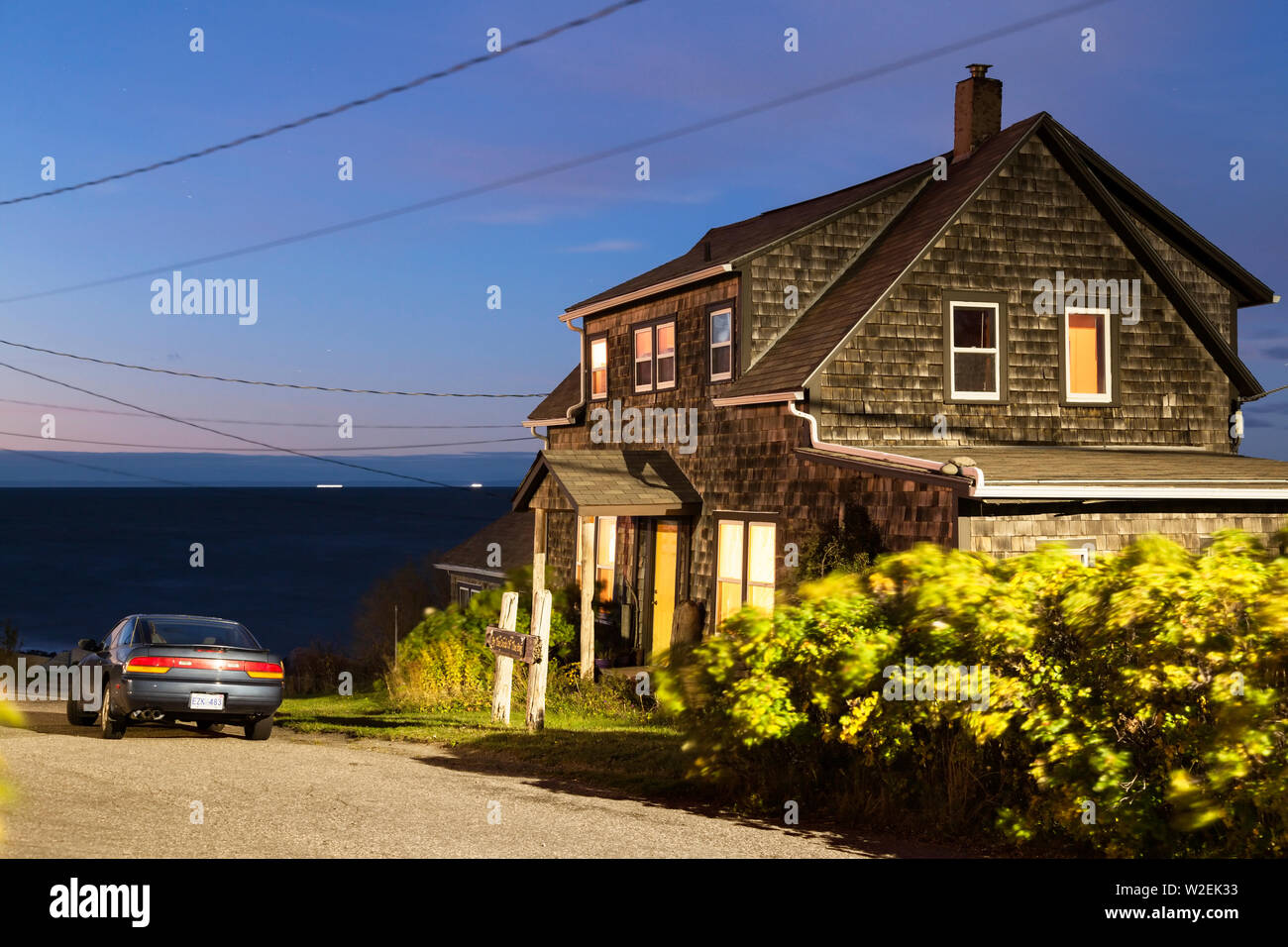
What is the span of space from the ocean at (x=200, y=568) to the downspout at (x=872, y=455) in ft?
132

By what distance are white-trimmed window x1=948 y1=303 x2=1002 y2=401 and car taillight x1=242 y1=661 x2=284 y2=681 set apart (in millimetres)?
10912

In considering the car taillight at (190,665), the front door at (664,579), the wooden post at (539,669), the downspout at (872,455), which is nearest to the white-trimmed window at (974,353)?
the downspout at (872,455)

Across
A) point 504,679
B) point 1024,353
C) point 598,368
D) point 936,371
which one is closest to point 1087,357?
point 1024,353

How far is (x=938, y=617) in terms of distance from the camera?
35.1ft

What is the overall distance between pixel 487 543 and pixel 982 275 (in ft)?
66.0

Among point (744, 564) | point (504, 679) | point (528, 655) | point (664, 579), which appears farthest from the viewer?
point (664, 579)

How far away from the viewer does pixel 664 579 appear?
2316 centimetres

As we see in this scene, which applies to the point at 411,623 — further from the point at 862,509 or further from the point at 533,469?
the point at 862,509

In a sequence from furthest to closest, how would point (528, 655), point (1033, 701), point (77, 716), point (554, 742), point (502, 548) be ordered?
point (502, 548) < point (77, 716) < point (528, 655) < point (554, 742) < point (1033, 701)

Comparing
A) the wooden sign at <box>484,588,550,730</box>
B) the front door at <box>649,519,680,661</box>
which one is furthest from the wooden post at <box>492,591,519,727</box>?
the front door at <box>649,519,680,661</box>

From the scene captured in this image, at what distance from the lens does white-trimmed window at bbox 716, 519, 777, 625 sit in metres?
19.8

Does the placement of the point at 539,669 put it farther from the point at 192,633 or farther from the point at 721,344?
the point at 721,344

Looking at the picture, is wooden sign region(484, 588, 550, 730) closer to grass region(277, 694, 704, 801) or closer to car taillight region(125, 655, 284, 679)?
grass region(277, 694, 704, 801)

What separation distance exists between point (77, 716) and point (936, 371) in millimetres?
14034
